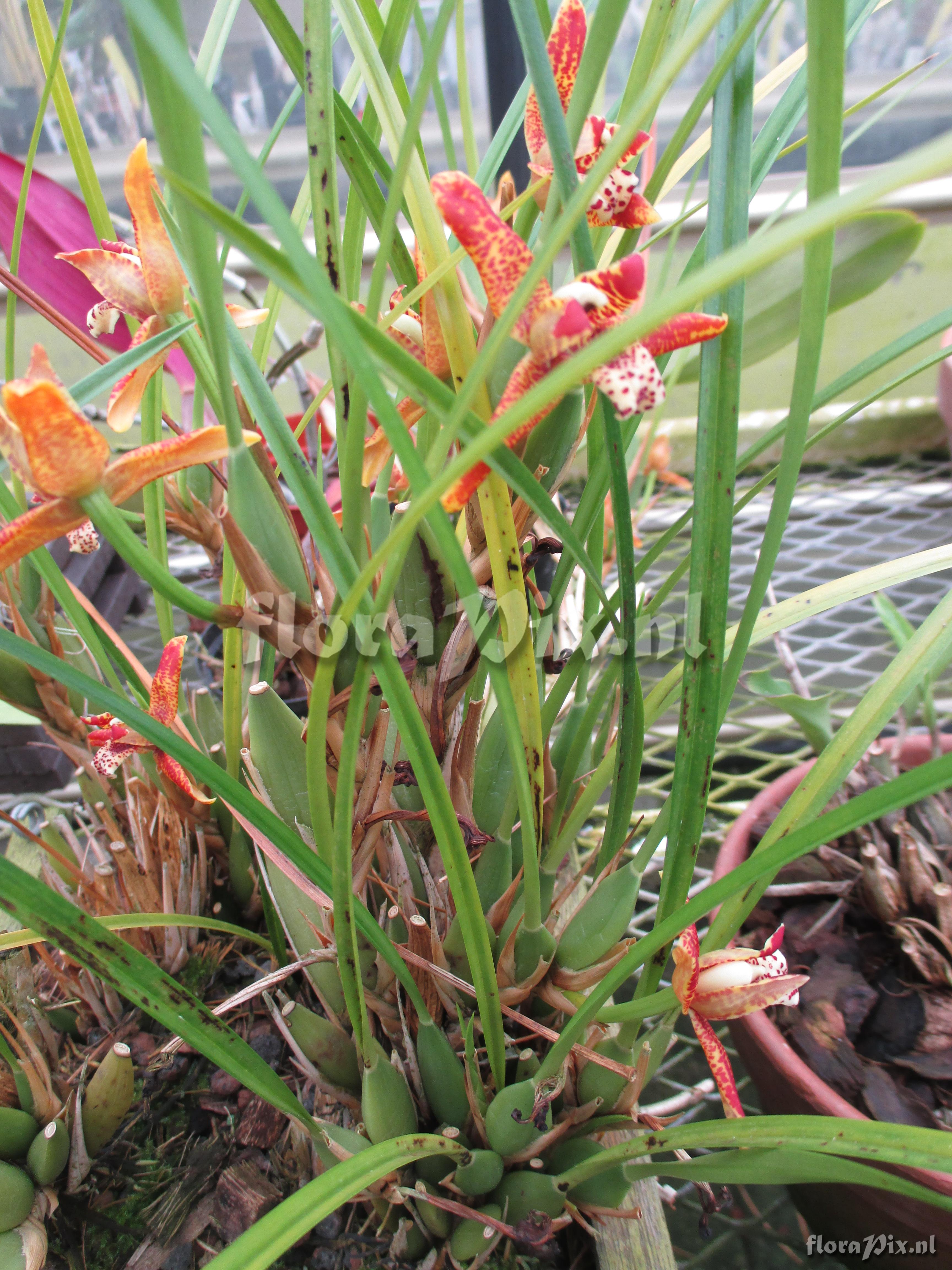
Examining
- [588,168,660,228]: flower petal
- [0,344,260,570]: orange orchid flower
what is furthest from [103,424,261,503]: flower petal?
[588,168,660,228]: flower petal

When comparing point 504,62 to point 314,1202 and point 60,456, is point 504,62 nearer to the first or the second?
point 60,456

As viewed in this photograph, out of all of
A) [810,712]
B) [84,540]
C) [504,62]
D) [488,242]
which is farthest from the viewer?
[504,62]

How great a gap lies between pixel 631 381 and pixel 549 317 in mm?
22

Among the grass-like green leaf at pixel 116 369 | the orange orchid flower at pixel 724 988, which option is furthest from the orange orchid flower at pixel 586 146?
the orange orchid flower at pixel 724 988

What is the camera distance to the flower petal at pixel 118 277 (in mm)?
206

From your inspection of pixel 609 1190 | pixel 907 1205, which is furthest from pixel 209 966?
pixel 907 1205

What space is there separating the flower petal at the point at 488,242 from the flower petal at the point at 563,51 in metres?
0.05

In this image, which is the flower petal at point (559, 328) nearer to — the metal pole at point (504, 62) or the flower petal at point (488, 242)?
the flower petal at point (488, 242)

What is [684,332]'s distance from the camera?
15 centimetres

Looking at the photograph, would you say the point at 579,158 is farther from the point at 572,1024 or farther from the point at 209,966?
the point at 209,966

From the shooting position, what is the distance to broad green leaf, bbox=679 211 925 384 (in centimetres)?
17

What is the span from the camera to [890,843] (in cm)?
40

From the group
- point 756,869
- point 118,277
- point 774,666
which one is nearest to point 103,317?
point 118,277

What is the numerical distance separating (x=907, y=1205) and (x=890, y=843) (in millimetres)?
169
